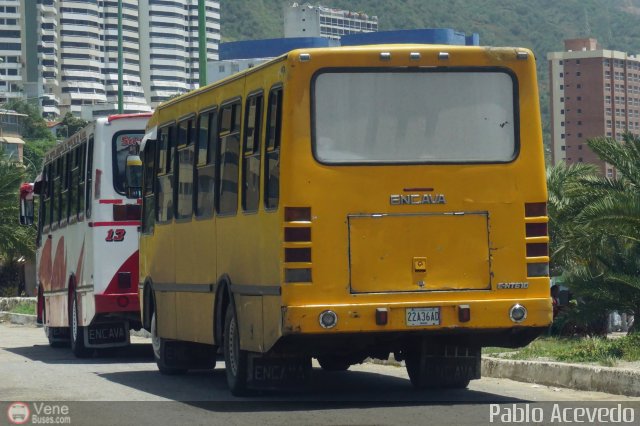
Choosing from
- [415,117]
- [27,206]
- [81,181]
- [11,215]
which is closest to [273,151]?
[415,117]

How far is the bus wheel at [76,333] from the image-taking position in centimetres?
2169

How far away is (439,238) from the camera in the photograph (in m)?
12.9

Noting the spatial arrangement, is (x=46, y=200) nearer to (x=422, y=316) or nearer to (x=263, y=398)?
(x=263, y=398)

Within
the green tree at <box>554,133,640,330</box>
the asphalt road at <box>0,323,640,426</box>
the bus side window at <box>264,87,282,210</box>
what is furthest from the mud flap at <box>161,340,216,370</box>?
the green tree at <box>554,133,640,330</box>

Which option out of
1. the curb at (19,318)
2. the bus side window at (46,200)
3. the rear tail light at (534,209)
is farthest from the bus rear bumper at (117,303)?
the curb at (19,318)

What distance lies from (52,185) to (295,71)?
12865 millimetres

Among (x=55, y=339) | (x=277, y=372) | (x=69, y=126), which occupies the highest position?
(x=69, y=126)

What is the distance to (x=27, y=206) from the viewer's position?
26.5 meters

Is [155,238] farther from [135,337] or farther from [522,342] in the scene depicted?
[135,337]

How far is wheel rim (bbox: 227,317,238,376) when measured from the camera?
14141 millimetres

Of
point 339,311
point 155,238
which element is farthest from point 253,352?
point 155,238

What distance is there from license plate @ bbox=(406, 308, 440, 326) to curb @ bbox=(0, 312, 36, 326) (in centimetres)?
2491

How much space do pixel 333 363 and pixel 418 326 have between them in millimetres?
3267

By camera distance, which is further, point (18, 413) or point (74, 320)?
point (74, 320)
